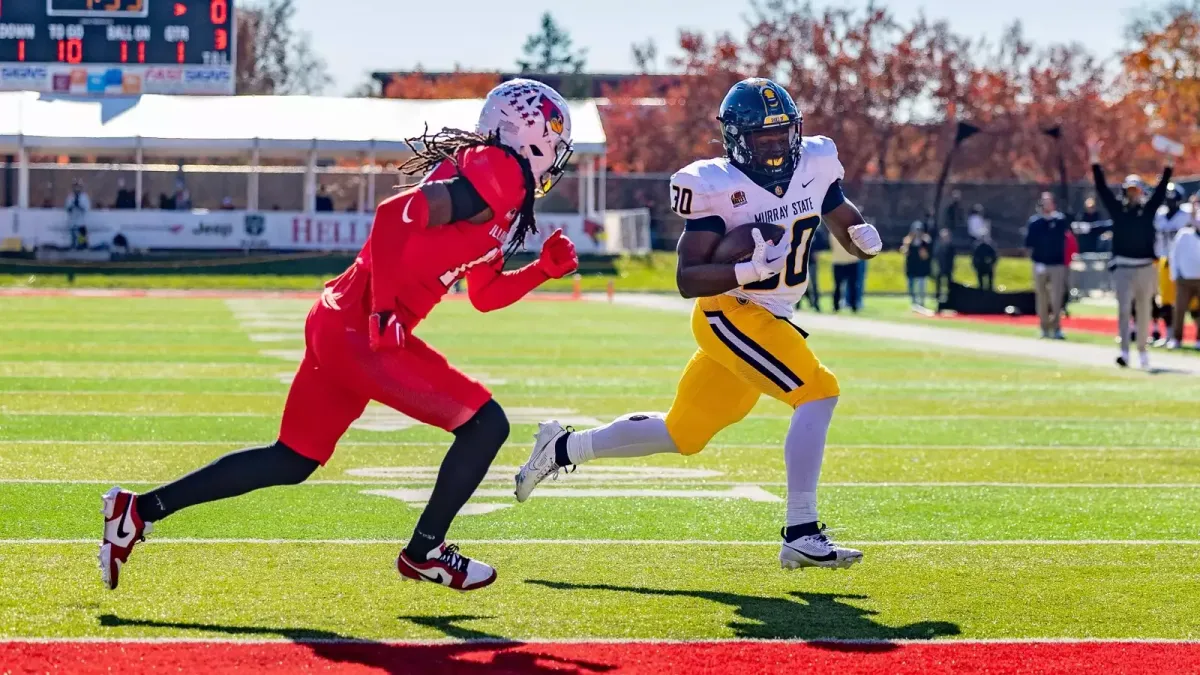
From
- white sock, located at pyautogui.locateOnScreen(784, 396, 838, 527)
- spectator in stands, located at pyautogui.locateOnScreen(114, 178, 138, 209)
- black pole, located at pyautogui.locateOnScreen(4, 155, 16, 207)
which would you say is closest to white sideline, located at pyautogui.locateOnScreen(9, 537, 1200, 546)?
white sock, located at pyautogui.locateOnScreen(784, 396, 838, 527)

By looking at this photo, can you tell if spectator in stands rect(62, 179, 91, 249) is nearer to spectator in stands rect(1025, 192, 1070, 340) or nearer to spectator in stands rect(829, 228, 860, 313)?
spectator in stands rect(829, 228, 860, 313)

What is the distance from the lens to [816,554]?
593cm

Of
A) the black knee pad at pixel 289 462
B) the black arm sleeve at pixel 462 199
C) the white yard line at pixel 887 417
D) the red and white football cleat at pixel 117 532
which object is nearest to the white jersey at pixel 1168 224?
the white yard line at pixel 887 417

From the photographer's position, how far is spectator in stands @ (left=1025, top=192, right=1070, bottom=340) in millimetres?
19344

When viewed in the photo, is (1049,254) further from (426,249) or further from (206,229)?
(206,229)

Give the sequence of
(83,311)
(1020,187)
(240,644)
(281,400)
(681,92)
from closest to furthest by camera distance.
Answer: (240,644) < (281,400) < (83,311) < (1020,187) < (681,92)

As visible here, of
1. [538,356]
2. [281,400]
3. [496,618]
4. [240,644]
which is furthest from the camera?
[538,356]

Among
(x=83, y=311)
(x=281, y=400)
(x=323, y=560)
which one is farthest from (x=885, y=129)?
(x=323, y=560)

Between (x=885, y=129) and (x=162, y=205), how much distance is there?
22.6m

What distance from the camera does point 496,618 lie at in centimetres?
532

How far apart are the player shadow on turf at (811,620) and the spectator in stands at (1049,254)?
563 inches

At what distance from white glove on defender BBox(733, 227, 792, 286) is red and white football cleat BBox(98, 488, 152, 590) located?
6.81 feet

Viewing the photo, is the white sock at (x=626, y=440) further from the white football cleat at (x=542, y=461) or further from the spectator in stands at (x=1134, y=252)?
the spectator in stands at (x=1134, y=252)

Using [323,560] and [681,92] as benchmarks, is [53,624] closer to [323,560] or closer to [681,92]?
[323,560]
